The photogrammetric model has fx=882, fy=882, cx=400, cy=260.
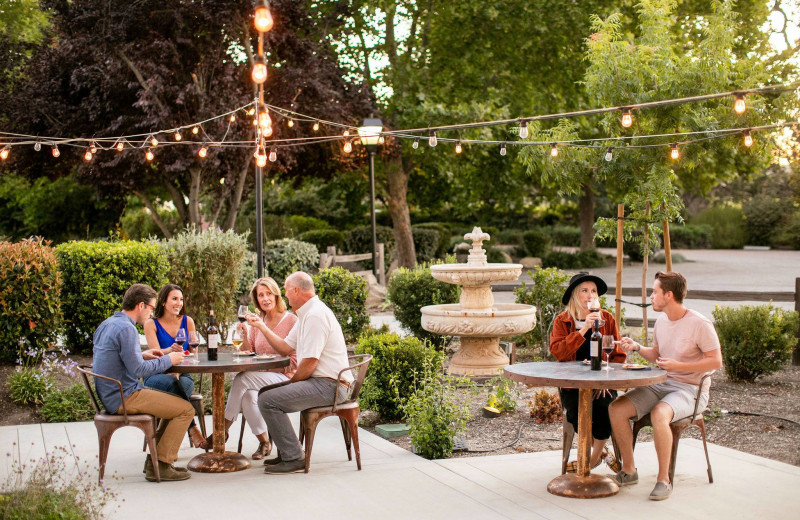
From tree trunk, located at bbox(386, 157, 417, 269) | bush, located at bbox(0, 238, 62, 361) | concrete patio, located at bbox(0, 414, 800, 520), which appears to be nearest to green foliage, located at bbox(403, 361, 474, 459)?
concrete patio, located at bbox(0, 414, 800, 520)

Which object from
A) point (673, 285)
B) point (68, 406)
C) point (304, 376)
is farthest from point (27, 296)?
point (673, 285)

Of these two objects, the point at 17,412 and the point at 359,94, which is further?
the point at 359,94

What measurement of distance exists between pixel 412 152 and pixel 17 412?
560 inches

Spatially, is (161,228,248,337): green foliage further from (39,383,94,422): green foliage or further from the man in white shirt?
the man in white shirt

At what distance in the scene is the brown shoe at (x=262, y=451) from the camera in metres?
6.91

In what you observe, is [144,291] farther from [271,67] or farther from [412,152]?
[412,152]

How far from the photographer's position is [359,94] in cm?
2000

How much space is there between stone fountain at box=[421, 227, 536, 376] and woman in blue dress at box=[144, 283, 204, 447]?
4294mm

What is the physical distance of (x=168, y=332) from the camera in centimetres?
696

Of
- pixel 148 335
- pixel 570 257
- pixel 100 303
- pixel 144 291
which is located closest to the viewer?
pixel 144 291

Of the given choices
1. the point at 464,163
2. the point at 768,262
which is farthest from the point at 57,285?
the point at 768,262

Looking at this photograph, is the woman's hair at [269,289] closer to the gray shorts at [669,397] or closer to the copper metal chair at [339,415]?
the copper metal chair at [339,415]

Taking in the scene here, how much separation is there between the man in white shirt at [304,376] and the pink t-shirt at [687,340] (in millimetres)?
2249

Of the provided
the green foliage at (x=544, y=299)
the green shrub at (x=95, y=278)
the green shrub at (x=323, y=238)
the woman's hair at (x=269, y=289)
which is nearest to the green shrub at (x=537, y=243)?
the green shrub at (x=323, y=238)
